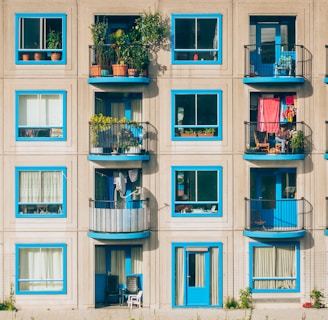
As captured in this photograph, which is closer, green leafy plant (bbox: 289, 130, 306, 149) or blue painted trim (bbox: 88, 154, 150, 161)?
blue painted trim (bbox: 88, 154, 150, 161)

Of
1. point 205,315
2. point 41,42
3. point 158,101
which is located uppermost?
point 41,42

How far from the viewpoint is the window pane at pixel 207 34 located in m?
35.1

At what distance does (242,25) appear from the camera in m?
35.0

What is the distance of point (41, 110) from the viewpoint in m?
34.9

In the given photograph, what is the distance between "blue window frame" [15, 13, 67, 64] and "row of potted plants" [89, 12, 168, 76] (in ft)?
4.05

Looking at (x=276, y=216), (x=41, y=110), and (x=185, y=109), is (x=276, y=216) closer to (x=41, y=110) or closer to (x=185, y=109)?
(x=185, y=109)

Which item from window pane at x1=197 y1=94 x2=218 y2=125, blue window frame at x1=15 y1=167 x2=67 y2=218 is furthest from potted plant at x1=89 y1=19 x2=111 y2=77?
blue window frame at x1=15 y1=167 x2=67 y2=218

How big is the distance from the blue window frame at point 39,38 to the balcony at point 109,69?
115 centimetres

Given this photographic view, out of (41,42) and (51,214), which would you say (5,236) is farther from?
(41,42)

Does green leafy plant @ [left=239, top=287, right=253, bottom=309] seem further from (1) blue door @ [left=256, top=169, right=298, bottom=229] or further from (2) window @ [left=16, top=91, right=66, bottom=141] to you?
(2) window @ [left=16, top=91, right=66, bottom=141]

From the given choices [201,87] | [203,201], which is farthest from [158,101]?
[203,201]

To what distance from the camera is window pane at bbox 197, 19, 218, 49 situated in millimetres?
35094

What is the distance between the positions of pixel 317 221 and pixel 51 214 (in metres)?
9.99

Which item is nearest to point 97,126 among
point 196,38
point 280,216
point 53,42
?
point 53,42
